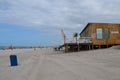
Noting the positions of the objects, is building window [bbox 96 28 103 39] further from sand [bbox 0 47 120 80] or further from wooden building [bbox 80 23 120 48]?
sand [bbox 0 47 120 80]

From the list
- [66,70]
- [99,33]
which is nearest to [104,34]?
[99,33]

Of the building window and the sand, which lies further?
the building window

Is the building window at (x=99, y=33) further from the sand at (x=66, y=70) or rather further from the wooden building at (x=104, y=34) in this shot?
the sand at (x=66, y=70)

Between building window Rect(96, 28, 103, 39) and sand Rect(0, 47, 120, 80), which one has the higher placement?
building window Rect(96, 28, 103, 39)

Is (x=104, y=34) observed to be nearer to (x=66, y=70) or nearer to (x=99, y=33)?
(x=99, y=33)

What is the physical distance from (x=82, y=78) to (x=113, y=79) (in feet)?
4.06

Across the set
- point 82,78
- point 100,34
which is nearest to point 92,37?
point 100,34

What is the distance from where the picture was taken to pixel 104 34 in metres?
30.9

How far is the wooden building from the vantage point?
3066cm

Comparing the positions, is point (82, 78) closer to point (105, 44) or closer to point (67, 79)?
point (67, 79)

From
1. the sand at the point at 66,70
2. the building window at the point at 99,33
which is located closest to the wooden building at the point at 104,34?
the building window at the point at 99,33

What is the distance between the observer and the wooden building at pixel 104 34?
30.7 metres

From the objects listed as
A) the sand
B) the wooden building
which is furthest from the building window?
the sand

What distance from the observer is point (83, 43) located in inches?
1215
